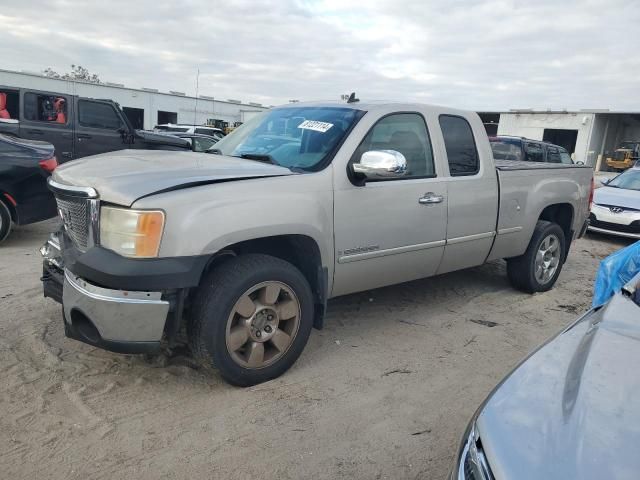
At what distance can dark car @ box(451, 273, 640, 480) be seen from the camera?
1.50m

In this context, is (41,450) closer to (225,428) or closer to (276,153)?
(225,428)

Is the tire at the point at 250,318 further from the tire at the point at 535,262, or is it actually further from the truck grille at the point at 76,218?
the tire at the point at 535,262

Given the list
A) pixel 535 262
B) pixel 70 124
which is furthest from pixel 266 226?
pixel 70 124

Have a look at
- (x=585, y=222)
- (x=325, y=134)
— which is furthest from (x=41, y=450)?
(x=585, y=222)

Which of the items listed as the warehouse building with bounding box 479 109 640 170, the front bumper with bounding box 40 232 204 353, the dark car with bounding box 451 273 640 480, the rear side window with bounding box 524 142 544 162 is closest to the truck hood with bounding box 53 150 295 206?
the front bumper with bounding box 40 232 204 353

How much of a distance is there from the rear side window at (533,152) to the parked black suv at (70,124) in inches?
300

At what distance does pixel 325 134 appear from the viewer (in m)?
3.86

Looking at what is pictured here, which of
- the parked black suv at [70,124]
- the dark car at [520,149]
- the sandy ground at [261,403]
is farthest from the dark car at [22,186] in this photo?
the dark car at [520,149]

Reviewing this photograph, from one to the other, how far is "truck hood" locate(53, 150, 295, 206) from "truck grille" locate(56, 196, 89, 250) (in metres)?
0.11

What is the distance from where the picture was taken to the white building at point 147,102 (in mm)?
32281

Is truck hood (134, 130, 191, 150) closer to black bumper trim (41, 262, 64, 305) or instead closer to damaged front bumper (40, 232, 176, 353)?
black bumper trim (41, 262, 64, 305)

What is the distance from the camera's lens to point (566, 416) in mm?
1698

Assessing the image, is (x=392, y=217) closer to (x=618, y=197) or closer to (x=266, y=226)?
(x=266, y=226)

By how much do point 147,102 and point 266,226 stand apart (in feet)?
131
